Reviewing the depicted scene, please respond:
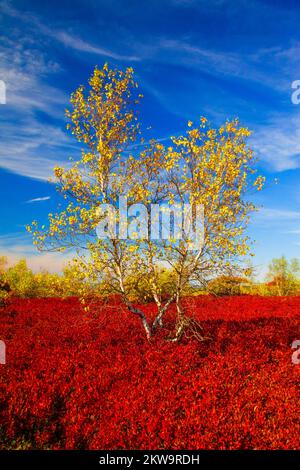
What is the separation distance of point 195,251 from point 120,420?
531 cm

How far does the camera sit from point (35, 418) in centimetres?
608

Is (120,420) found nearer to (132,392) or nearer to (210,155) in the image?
(132,392)

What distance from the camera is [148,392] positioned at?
689 cm

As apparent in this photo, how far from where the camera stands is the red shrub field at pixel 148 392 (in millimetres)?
5508

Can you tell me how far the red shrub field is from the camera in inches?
217
